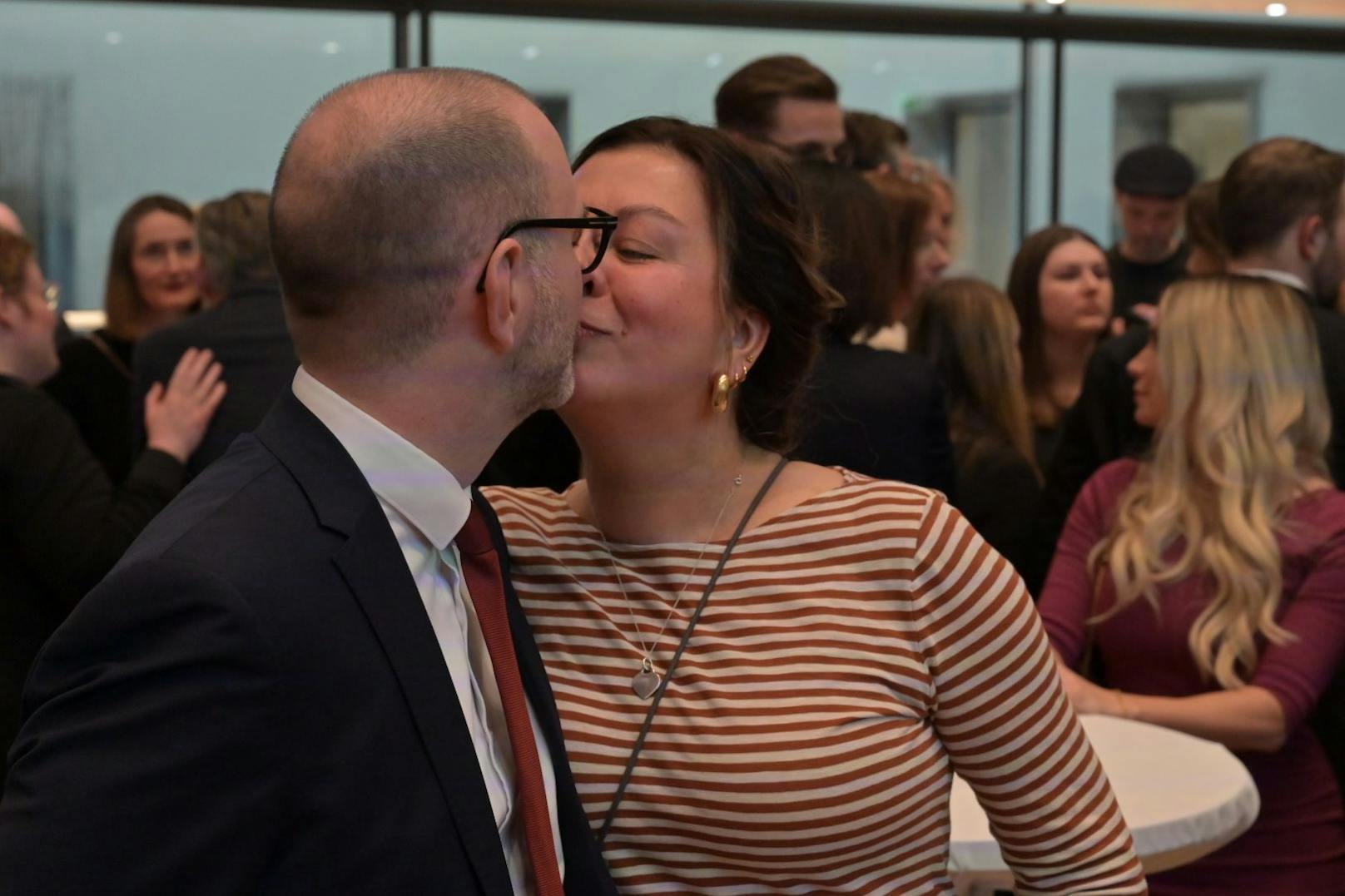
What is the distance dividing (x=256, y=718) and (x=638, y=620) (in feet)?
1.84

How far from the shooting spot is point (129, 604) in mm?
1007

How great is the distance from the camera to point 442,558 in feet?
4.12

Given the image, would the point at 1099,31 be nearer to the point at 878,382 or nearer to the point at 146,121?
the point at 146,121

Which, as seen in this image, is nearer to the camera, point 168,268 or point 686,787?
point 686,787

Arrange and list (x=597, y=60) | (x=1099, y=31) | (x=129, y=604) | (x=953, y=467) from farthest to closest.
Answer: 1. (x=1099, y=31)
2. (x=597, y=60)
3. (x=953, y=467)
4. (x=129, y=604)

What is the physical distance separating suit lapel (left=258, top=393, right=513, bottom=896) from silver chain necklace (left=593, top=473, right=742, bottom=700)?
0.34 meters

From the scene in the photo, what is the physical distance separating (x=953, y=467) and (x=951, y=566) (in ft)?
4.05

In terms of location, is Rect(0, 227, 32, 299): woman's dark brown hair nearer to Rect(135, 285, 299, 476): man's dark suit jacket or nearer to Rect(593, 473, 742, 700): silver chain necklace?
Rect(135, 285, 299, 476): man's dark suit jacket

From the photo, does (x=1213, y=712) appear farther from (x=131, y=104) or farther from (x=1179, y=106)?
(x=1179, y=106)

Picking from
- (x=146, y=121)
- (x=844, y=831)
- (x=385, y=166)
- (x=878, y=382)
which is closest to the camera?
(x=385, y=166)

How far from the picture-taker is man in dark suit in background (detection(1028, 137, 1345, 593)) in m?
3.21

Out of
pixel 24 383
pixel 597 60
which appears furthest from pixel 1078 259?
pixel 24 383

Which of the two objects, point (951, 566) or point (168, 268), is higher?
point (168, 268)

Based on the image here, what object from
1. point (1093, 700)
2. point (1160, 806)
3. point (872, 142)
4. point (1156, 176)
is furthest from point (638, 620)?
point (1156, 176)
